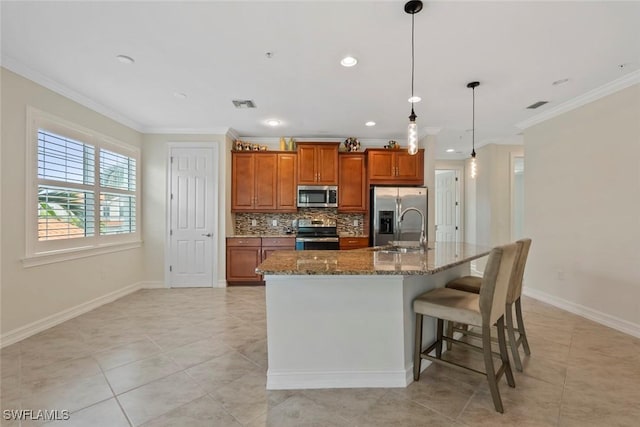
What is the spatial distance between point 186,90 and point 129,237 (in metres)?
2.47

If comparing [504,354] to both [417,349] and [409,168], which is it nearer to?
[417,349]

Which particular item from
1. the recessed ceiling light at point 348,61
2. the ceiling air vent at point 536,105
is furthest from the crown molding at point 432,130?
the recessed ceiling light at point 348,61

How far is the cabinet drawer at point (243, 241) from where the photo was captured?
4668mm

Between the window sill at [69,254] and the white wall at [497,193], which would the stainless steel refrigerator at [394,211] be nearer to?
the white wall at [497,193]

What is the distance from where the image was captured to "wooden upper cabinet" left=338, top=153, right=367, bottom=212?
4980 millimetres

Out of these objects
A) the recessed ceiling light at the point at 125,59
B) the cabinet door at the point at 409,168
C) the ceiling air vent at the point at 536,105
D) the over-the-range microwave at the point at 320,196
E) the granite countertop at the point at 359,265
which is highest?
the recessed ceiling light at the point at 125,59

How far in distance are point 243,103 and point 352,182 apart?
2222mm

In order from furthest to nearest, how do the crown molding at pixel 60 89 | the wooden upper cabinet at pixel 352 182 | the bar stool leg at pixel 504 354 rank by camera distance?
the wooden upper cabinet at pixel 352 182
the crown molding at pixel 60 89
the bar stool leg at pixel 504 354

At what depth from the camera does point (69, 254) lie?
3252 millimetres

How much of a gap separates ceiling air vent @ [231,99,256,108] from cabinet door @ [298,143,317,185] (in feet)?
4.46

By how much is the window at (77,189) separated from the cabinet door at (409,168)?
4247 millimetres

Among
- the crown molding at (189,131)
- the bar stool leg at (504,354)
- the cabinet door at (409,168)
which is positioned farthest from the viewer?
the cabinet door at (409,168)

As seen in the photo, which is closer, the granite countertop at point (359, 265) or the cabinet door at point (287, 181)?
the granite countertop at point (359, 265)

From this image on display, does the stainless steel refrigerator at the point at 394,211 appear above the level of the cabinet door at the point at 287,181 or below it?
below
